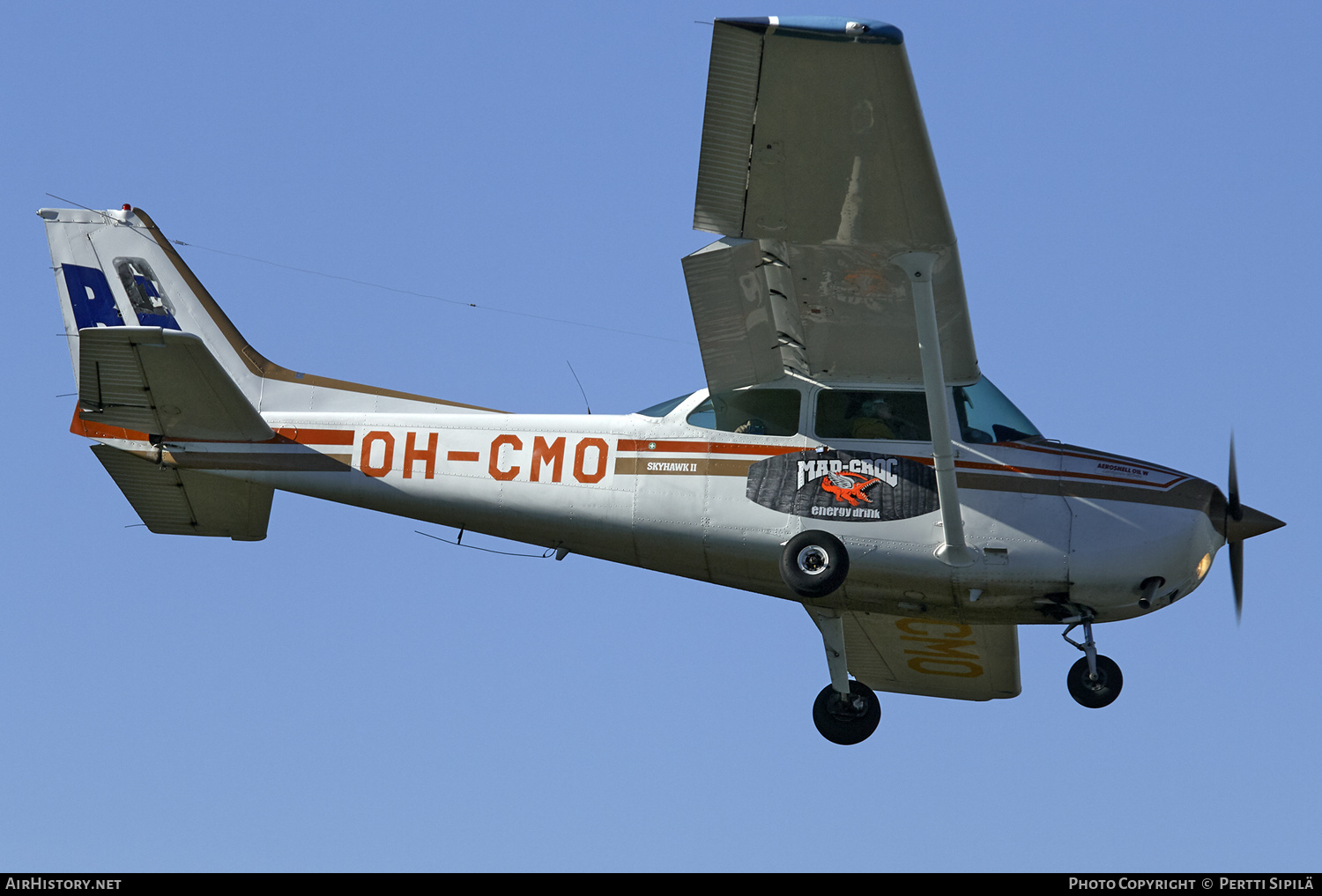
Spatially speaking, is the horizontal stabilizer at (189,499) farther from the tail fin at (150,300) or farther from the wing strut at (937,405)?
the wing strut at (937,405)

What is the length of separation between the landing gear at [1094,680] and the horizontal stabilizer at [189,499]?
23.0 feet

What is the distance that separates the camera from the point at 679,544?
43.2ft

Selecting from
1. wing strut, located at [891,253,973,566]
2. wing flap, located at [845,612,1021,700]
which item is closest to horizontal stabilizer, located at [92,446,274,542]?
wing flap, located at [845,612,1021,700]

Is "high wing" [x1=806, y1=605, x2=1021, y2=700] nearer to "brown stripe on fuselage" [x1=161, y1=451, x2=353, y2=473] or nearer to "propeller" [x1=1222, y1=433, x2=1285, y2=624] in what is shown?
"propeller" [x1=1222, y1=433, x2=1285, y2=624]

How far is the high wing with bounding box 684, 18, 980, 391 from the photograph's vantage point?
32.8 ft

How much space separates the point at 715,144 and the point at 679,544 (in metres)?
3.76

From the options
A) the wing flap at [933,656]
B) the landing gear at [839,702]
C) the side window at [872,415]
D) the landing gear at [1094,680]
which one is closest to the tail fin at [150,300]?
the side window at [872,415]

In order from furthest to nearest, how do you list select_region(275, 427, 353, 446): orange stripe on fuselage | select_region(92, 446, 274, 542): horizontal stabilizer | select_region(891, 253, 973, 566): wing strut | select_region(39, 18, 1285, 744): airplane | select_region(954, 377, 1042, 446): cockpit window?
select_region(92, 446, 274, 542): horizontal stabilizer, select_region(275, 427, 353, 446): orange stripe on fuselage, select_region(954, 377, 1042, 446): cockpit window, select_region(39, 18, 1285, 744): airplane, select_region(891, 253, 973, 566): wing strut

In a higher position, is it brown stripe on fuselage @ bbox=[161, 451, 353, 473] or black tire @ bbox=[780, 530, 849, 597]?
brown stripe on fuselage @ bbox=[161, 451, 353, 473]

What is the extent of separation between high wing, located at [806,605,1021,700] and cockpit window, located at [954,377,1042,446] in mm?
2424
